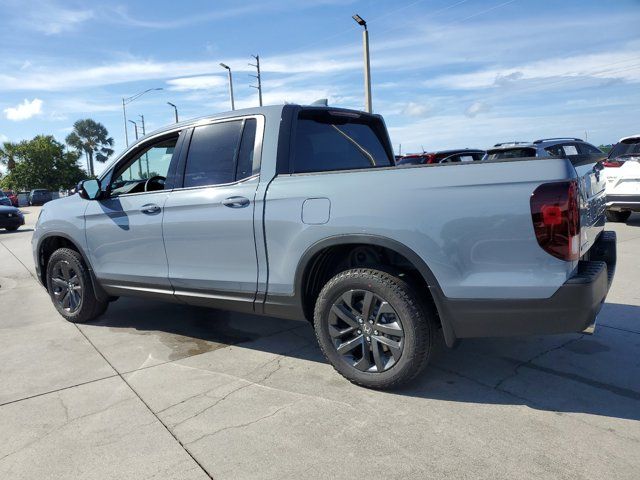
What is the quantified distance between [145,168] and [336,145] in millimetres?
1922

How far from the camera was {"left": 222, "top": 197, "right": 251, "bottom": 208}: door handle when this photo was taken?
11.4ft

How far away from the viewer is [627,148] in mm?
9688

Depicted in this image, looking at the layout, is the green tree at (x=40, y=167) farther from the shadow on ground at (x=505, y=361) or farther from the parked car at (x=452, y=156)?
the shadow on ground at (x=505, y=361)

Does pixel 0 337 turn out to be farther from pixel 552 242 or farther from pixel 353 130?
pixel 552 242

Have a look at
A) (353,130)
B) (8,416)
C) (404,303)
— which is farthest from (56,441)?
(353,130)

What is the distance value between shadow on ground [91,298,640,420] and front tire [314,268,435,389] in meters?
0.23

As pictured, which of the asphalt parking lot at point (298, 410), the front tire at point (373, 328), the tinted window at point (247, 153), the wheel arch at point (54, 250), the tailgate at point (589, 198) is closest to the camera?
the asphalt parking lot at point (298, 410)

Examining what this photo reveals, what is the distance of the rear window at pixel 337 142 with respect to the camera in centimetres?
370

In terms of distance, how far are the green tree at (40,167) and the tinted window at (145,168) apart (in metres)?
62.4

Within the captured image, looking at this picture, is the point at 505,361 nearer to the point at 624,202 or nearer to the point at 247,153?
the point at 247,153

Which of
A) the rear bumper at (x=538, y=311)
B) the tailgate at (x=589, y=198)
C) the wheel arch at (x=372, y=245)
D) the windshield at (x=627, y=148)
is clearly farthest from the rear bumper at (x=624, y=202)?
the wheel arch at (x=372, y=245)

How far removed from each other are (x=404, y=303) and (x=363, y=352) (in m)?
0.48

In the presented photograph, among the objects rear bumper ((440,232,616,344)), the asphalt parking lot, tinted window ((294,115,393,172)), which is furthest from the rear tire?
rear bumper ((440,232,616,344))

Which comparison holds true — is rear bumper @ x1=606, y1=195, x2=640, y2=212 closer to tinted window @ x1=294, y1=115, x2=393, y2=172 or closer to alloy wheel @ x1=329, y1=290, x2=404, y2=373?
tinted window @ x1=294, y1=115, x2=393, y2=172
